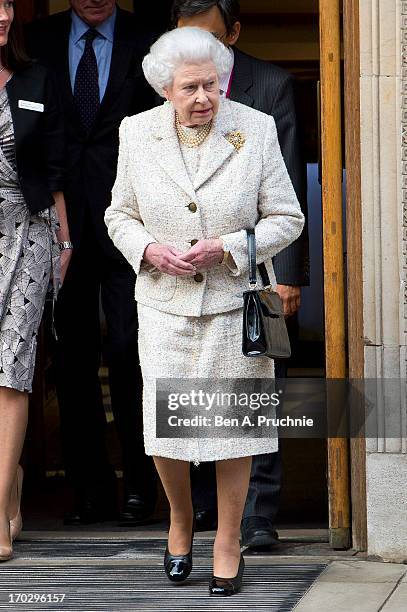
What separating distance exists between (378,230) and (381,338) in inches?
15.3

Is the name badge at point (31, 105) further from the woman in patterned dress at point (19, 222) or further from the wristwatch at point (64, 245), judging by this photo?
the wristwatch at point (64, 245)

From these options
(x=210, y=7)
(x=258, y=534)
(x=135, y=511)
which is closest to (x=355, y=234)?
(x=210, y=7)

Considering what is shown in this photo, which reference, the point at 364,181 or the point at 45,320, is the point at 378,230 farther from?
the point at 45,320

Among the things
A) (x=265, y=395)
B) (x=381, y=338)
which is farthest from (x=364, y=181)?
(x=265, y=395)

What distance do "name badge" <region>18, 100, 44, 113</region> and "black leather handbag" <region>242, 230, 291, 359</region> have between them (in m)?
1.11

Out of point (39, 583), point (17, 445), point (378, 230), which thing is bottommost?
point (39, 583)

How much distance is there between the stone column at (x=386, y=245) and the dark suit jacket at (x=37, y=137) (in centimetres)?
115

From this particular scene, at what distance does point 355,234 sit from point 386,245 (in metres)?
0.15

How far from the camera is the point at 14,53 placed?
5.62 meters

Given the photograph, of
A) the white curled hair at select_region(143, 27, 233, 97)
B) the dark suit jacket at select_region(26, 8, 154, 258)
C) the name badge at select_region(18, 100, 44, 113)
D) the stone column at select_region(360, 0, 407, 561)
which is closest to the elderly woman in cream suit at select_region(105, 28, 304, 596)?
the white curled hair at select_region(143, 27, 233, 97)

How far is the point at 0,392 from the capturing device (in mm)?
5605

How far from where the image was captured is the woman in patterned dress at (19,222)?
5562mm

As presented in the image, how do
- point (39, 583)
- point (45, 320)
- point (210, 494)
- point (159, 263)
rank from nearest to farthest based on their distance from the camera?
point (159, 263), point (39, 583), point (210, 494), point (45, 320)

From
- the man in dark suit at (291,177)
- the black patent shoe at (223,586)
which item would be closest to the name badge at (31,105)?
the man in dark suit at (291,177)
